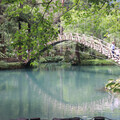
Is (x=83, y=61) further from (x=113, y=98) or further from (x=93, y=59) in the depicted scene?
(x=113, y=98)

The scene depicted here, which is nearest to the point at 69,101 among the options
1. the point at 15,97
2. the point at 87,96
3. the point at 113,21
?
the point at 87,96

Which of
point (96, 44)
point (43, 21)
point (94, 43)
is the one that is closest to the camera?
point (43, 21)

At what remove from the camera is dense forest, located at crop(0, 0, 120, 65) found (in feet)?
17.1

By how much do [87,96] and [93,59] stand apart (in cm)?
1789

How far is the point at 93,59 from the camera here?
27.0 metres

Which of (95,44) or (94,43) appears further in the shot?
(94,43)

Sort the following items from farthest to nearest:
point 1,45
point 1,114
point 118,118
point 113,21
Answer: point 1,45, point 113,21, point 1,114, point 118,118

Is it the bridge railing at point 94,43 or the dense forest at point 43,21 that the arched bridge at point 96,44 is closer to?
the bridge railing at point 94,43

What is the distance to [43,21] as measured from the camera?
17.4ft

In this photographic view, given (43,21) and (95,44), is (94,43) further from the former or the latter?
(43,21)

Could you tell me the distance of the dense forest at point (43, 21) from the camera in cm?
520

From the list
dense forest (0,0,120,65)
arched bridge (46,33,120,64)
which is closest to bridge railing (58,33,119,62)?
arched bridge (46,33,120,64)

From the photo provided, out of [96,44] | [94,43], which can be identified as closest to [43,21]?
[96,44]

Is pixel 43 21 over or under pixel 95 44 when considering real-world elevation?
under
